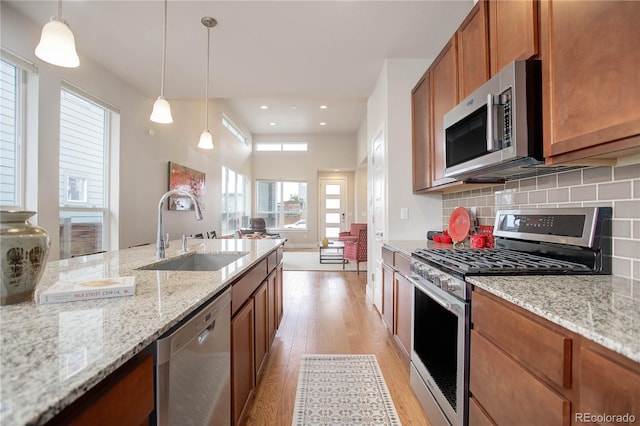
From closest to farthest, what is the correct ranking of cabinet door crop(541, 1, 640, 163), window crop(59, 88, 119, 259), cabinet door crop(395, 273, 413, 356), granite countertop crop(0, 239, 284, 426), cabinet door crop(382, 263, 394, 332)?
granite countertop crop(0, 239, 284, 426), cabinet door crop(541, 1, 640, 163), cabinet door crop(395, 273, 413, 356), cabinet door crop(382, 263, 394, 332), window crop(59, 88, 119, 259)

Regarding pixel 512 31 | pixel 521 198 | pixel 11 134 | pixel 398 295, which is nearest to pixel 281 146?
pixel 11 134

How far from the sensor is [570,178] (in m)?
1.42

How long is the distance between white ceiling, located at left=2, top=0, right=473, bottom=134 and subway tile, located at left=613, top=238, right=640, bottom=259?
80.4 inches

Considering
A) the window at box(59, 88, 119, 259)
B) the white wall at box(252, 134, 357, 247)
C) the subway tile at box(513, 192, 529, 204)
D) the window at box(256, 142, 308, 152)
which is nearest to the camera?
the subway tile at box(513, 192, 529, 204)

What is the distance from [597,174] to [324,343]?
7.10 ft

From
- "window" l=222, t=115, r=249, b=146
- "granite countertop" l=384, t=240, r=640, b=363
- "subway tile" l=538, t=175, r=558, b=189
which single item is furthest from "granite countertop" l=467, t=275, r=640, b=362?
"window" l=222, t=115, r=249, b=146

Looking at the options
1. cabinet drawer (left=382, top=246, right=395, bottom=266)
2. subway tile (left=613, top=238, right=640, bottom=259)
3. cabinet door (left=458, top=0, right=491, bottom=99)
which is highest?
cabinet door (left=458, top=0, right=491, bottom=99)

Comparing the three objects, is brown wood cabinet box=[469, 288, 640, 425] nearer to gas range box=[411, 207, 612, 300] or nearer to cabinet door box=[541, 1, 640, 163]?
gas range box=[411, 207, 612, 300]

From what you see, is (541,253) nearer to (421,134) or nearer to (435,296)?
(435,296)

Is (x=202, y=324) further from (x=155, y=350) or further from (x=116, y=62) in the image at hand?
(x=116, y=62)

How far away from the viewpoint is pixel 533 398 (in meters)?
0.85

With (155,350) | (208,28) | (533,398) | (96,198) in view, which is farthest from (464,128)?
(96,198)

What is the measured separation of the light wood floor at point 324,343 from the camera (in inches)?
66.8

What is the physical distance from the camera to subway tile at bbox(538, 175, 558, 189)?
4.98 ft
